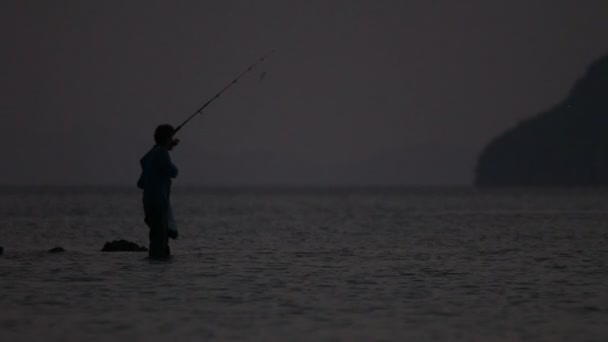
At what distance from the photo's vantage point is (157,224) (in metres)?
22.3

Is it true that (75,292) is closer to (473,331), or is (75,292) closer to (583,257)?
(473,331)

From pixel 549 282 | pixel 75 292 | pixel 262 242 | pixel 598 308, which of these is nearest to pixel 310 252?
pixel 262 242

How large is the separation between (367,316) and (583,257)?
12.9 meters

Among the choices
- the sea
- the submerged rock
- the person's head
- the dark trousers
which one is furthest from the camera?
the submerged rock

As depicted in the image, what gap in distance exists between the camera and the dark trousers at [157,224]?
22094 mm

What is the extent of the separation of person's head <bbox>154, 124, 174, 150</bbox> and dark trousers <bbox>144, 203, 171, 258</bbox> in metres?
1.28

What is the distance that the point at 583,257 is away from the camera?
1036 inches

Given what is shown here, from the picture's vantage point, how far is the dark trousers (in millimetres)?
22094

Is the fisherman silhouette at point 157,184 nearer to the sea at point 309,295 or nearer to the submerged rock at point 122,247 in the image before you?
the sea at point 309,295

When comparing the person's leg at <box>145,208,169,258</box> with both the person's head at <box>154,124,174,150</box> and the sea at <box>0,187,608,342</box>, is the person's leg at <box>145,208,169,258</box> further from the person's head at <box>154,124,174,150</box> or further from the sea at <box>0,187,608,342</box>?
the person's head at <box>154,124,174,150</box>

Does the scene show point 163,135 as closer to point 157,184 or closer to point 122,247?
point 157,184

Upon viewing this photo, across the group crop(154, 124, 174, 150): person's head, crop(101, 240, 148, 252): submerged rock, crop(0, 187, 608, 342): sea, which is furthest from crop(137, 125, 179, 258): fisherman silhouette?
crop(101, 240, 148, 252): submerged rock

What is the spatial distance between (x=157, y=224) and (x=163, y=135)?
5.68 feet

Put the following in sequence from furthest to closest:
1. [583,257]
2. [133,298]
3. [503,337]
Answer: [583,257] → [133,298] → [503,337]
